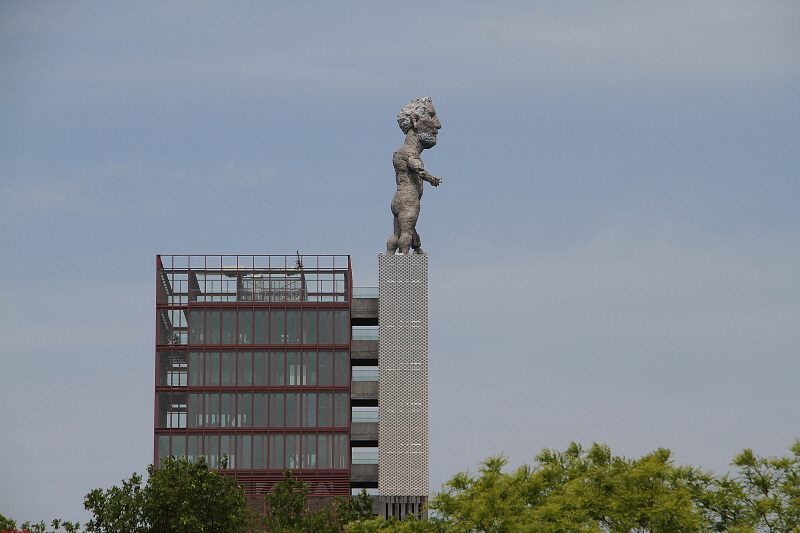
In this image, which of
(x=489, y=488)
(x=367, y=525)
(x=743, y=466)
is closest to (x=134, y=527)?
(x=367, y=525)

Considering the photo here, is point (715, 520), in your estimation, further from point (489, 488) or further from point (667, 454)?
point (489, 488)

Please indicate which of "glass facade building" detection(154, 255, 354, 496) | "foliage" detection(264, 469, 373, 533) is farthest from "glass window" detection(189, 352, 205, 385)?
"foliage" detection(264, 469, 373, 533)

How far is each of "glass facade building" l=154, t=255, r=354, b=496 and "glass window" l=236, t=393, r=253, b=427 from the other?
75mm

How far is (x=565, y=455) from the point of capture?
91.0 metres

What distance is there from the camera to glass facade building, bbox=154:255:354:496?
116562 millimetres

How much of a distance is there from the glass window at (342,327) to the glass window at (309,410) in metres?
4.60

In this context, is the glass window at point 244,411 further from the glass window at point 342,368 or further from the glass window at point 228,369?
the glass window at point 342,368

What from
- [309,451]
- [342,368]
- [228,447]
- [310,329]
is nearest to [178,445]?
[228,447]

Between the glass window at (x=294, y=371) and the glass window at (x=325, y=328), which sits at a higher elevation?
the glass window at (x=325, y=328)

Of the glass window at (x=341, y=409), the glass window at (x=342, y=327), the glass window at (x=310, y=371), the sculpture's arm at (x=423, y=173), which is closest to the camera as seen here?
the sculpture's arm at (x=423, y=173)

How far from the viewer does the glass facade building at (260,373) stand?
116562 mm

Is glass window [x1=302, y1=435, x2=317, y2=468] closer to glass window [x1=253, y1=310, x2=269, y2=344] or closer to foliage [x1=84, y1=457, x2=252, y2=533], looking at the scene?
glass window [x1=253, y1=310, x2=269, y2=344]

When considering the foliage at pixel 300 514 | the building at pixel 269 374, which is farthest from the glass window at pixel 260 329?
the foliage at pixel 300 514

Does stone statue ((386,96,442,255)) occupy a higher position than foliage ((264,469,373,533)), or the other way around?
stone statue ((386,96,442,255))
